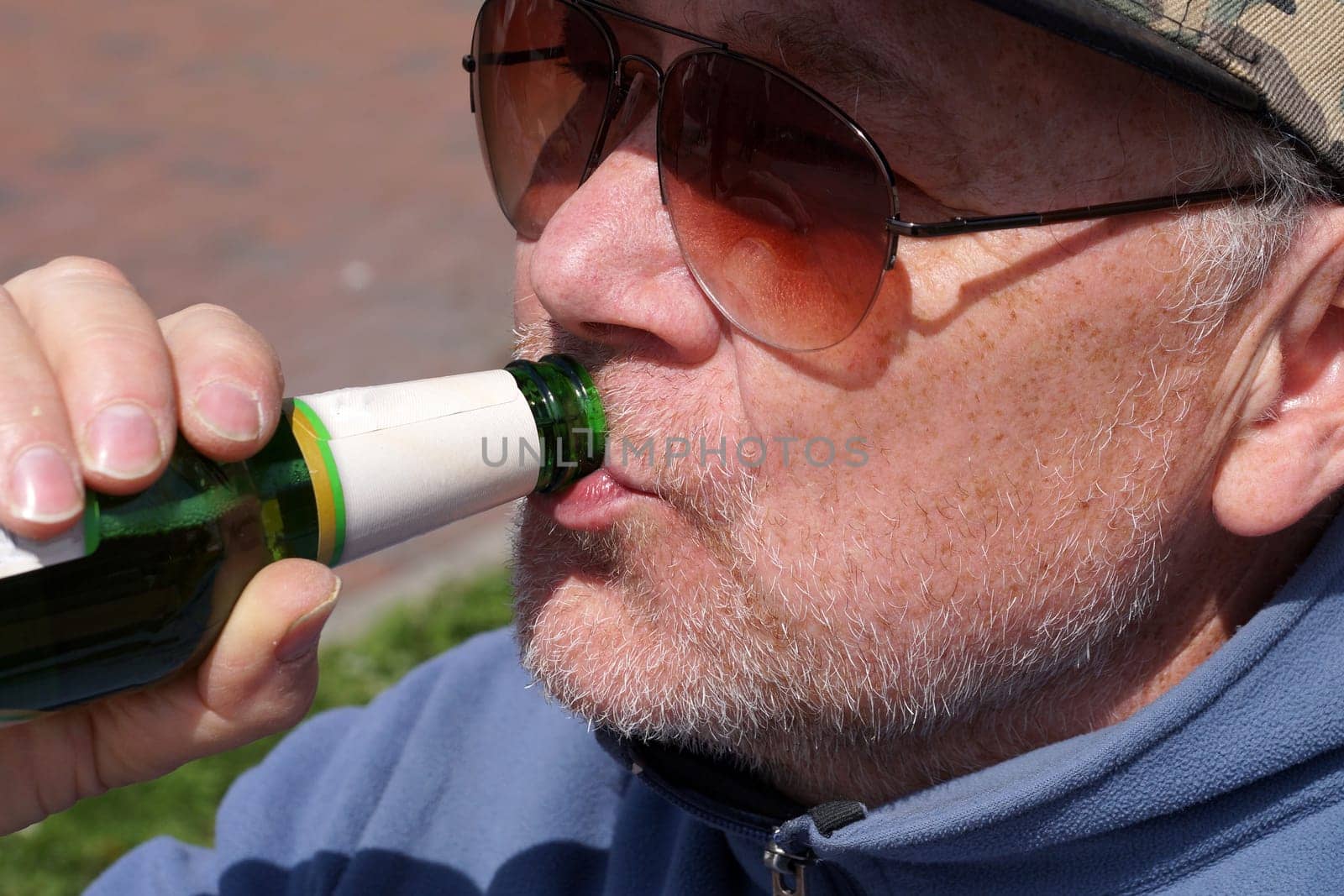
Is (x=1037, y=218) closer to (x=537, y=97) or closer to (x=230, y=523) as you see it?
(x=537, y=97)

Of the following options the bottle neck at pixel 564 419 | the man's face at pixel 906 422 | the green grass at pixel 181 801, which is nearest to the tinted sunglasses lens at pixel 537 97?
the man's face at pixel 906 422

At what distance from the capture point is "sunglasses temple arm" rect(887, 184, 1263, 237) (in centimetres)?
151

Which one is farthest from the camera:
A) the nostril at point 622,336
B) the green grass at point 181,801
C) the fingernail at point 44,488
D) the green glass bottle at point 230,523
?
the green grass at point 181,801

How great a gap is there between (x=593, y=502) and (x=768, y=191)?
0.45m

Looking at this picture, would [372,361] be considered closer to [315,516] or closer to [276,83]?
[276,83]

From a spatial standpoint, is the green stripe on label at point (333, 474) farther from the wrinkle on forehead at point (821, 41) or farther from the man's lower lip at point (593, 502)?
the wrinkle on forehead at point (821, 41)

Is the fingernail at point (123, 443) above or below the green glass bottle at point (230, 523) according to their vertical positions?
above

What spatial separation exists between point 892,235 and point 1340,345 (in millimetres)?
621

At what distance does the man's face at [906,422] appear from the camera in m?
1.50

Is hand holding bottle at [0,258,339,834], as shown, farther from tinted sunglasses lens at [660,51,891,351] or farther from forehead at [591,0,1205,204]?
forehead at [591,0,1205,204]

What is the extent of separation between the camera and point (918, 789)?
1.89 metres

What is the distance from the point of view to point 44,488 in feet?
3.83

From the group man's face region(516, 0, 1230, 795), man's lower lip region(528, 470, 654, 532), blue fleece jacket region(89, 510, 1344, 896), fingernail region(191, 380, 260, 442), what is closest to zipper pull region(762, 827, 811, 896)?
blue fleece jacket region(89, 510, 1344, 896)

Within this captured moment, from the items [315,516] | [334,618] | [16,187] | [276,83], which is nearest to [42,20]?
[276,83]
